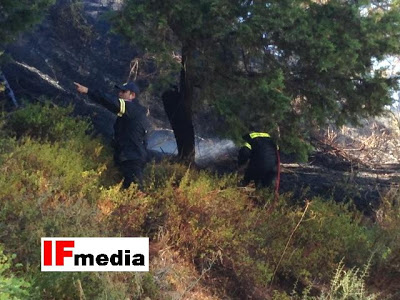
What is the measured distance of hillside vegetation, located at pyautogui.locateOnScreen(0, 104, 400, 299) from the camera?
4922mm

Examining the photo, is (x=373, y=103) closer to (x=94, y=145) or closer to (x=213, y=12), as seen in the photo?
(x=213, y=12)

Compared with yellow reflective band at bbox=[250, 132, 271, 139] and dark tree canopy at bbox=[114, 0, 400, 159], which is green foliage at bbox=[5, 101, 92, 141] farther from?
yellow reflective band at bbox=[250, 132, 271, 139]

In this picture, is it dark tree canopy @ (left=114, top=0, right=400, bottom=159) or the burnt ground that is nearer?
dark tree canopy @ (left=114, top=0, right=400, bottom=159)

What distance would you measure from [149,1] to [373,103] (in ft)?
12.1

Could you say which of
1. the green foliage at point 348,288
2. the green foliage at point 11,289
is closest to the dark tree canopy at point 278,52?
the green foliage at point 348,288

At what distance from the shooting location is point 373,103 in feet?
26.8

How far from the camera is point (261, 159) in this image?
28.7 ft

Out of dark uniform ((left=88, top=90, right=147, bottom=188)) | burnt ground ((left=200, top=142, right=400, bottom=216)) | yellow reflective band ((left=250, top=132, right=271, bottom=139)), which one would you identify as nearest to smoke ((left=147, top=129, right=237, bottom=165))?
burnt ground ((left=200, top=142, right=400, bottom=216))

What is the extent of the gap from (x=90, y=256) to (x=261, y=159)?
15.1 feet

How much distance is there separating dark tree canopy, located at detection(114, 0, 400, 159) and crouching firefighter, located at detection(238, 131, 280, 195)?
0.71ft

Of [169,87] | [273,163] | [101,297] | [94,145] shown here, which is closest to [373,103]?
[273,163]

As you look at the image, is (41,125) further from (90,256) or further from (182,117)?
(90,256)

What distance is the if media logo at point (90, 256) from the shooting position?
14.8 ft

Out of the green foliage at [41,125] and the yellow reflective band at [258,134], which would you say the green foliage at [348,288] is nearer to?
the yellow reflective band at [258,134]
